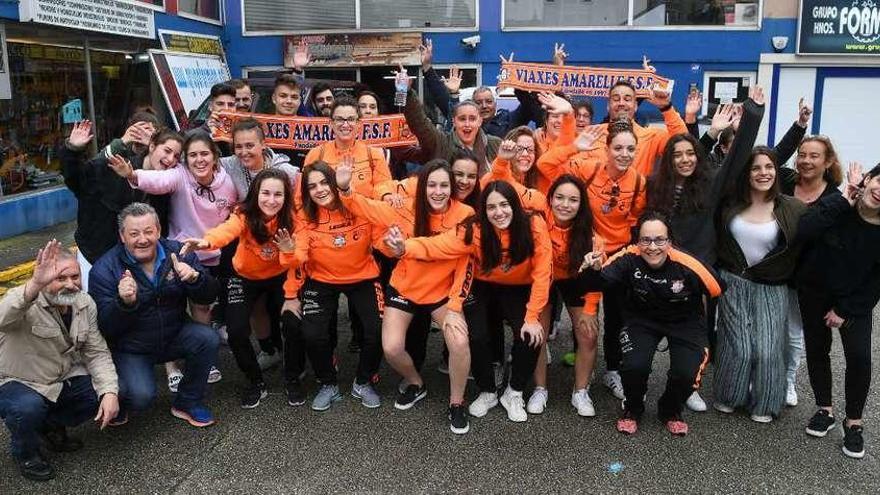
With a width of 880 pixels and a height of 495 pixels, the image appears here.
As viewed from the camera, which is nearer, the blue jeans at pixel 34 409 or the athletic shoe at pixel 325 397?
the blue jeans at pixel 34 409

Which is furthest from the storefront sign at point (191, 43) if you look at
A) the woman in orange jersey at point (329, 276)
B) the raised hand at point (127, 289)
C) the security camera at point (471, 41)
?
the raised hand at point (127, 289)

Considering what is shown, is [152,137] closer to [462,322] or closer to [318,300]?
[318,300]

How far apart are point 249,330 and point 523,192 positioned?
193cm

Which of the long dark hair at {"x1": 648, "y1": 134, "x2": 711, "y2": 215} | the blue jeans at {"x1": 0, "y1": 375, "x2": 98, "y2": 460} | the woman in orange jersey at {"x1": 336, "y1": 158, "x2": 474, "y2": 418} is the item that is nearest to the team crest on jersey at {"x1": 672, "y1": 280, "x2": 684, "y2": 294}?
the long dark hair at {"x1": 648, "y1": 134, "x2": 711, "y2": 215}

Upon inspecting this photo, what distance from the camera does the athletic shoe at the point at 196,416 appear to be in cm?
408

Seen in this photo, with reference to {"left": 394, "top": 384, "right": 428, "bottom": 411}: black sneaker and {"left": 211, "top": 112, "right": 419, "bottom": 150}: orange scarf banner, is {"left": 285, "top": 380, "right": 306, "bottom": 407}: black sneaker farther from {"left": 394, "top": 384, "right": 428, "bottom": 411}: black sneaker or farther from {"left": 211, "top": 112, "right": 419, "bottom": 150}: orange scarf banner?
{"left": 211, "top": 112, "right": 419, "bottom": 150}: orange scarf banner

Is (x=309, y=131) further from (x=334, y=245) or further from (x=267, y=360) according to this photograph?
(x=267, y=360)

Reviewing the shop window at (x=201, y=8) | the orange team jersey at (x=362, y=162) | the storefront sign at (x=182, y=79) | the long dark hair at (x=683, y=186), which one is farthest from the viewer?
the shop window at (x=201, y=8)

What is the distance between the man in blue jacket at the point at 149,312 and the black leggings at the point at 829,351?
3432 mm

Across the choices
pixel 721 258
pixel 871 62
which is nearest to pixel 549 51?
pixel 871 62

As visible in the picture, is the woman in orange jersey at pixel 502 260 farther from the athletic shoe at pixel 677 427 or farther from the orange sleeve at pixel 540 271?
the athletic shoe at pixel 677 427

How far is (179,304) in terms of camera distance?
4109 millimetres

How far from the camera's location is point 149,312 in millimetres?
3961

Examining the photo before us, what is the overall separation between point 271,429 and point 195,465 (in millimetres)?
511
